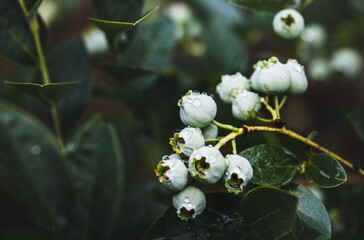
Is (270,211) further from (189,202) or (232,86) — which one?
(232,86)

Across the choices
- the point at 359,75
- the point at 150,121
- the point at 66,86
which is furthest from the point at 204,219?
the point at 359,75

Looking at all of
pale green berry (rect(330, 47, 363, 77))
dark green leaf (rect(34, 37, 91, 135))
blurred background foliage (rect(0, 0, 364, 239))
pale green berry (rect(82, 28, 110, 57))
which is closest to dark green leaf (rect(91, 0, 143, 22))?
blurred background foliage (rect(0, 0, 364, 239))

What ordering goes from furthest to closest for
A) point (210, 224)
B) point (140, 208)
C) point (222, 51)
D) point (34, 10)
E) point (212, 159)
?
1. point (222, 51)
2. point (140, 208)
3. point (34, 10)
4. point (210, 224)
5. point (212, 159)

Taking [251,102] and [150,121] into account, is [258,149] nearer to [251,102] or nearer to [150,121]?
[251,102]

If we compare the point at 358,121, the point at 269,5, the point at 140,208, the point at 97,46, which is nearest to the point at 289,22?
the point at 269,5

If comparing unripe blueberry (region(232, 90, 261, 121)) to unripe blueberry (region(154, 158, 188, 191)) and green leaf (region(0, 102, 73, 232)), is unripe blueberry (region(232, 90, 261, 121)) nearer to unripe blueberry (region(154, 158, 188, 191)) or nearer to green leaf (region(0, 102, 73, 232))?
unripe blueberry (region(154, 158, 188, 191))

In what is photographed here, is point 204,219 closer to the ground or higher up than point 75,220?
higher up
